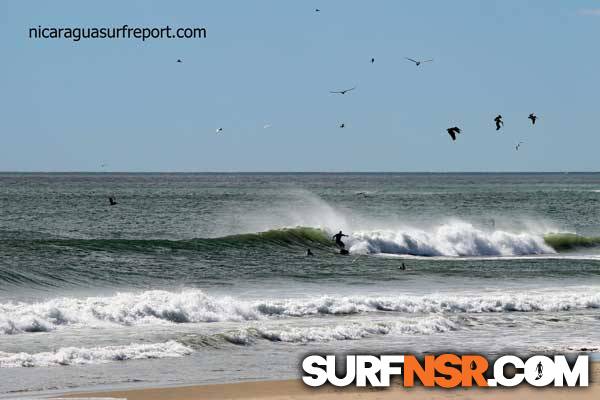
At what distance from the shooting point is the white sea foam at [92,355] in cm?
1806

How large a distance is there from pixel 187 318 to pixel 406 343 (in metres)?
5.30

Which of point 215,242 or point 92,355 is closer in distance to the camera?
point 92,355

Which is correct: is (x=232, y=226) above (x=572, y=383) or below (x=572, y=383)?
above

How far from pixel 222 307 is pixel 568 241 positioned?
3611cm

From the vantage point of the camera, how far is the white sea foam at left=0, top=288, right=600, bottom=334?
2262 cm

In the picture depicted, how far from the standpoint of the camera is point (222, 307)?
998 inches

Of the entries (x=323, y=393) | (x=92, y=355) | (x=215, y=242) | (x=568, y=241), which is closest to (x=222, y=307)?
(x=92, y=355)

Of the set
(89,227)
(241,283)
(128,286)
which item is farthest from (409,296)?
(89,227)

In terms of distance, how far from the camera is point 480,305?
2769 centimetres

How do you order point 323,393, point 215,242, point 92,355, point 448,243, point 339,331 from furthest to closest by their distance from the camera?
point 448,243 → point 215,242 → point 339,331 → point 92,355 → point 323,393

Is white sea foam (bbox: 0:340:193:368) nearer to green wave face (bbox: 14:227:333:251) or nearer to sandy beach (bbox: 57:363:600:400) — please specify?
sandy beach (bbox: 57:363:600:400)

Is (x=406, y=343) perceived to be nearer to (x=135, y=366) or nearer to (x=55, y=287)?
(x=135, y=366)

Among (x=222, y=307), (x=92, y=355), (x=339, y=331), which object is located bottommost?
(x=92, y=355)

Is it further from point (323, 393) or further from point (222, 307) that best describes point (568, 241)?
point (323, 393)
